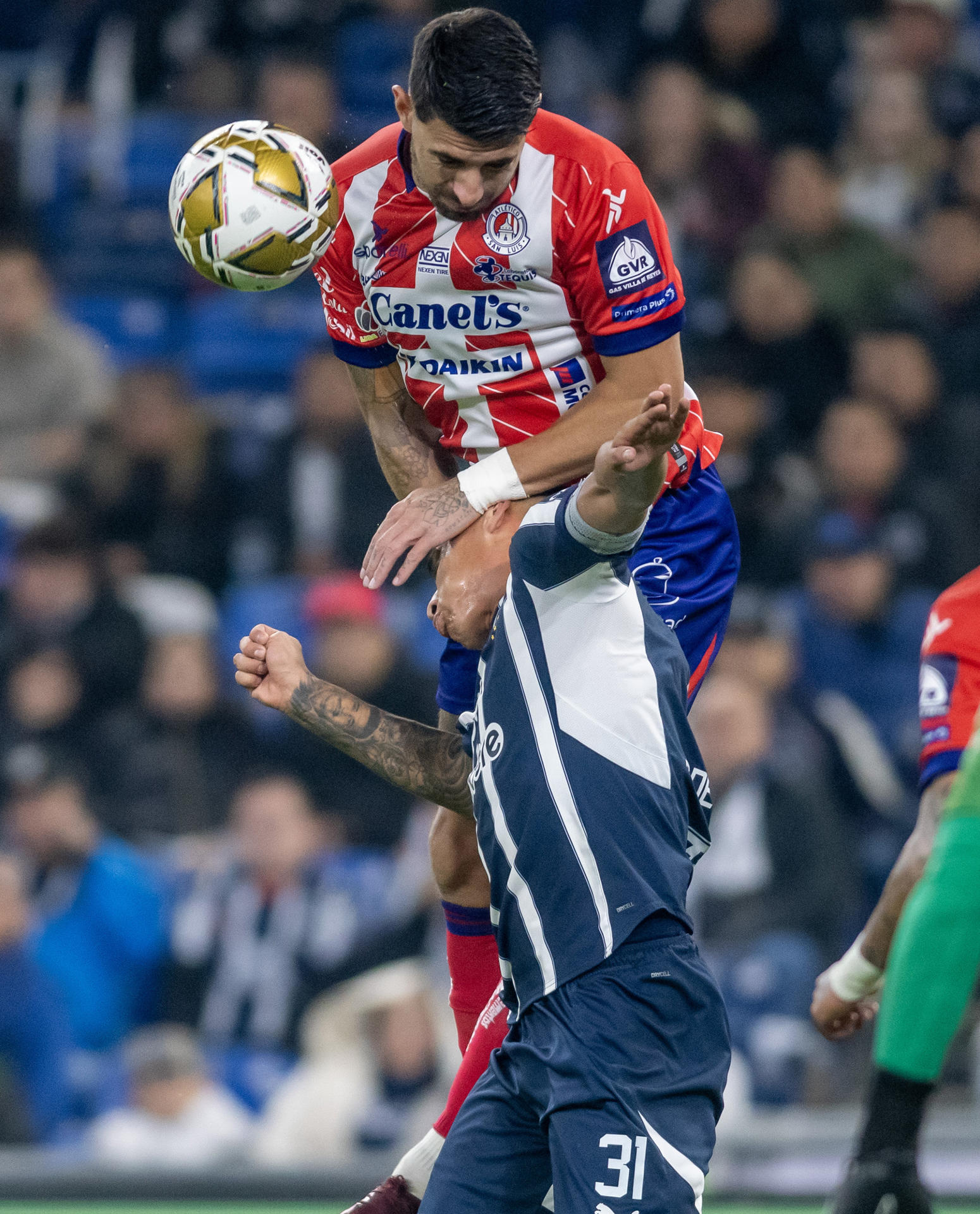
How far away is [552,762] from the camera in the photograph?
3.08 m

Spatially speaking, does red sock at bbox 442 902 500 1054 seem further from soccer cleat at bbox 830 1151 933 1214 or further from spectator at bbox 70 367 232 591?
spectator at bbox 70 367 232 591

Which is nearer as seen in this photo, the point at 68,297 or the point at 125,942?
the point at 125,942

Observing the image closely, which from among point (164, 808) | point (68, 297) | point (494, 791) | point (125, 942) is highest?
point (68, 297)

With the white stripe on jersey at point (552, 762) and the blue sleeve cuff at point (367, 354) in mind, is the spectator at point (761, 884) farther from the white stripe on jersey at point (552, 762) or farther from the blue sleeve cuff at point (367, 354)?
the white stripe on jersey at point (552, 762)

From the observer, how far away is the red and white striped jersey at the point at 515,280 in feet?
11.3

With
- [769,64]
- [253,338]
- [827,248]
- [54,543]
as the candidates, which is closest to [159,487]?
[54,543]

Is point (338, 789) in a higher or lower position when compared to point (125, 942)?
higher

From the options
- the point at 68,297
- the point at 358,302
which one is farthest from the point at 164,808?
the point at 358,302

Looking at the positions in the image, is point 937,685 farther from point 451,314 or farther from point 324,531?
point 324,531

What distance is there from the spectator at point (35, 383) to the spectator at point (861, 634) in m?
3.44

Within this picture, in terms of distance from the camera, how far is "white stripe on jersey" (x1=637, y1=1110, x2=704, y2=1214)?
2.99m

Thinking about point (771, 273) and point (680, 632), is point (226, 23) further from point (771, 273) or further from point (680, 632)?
point (680, 632)

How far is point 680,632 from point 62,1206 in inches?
138

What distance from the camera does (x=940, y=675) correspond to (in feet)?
12.8
